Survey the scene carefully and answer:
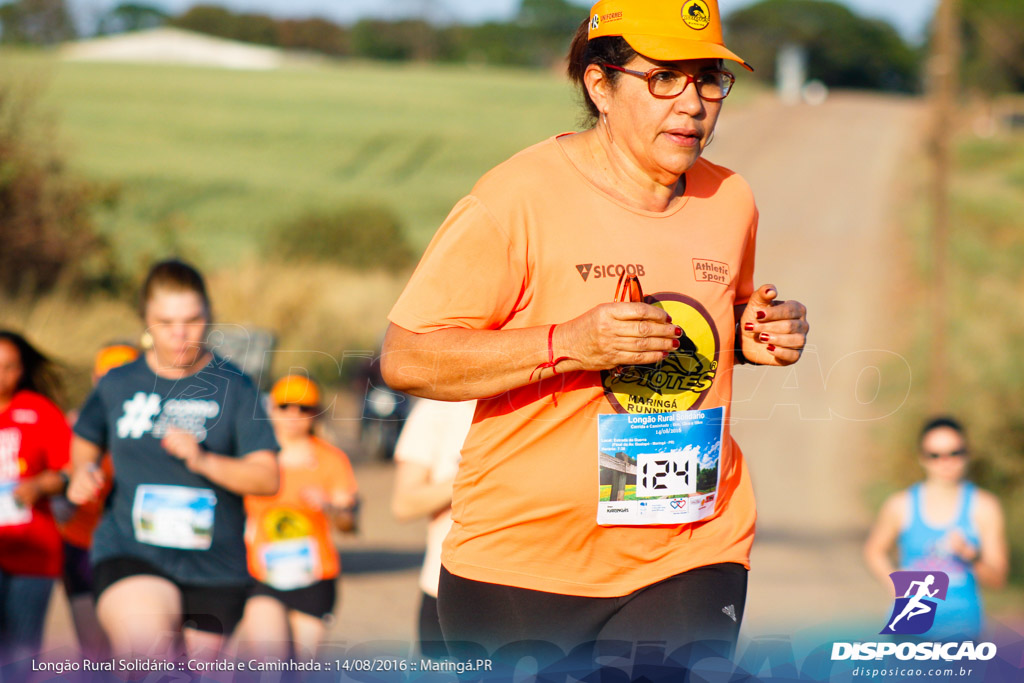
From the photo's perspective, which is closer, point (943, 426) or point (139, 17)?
point (943, 426)

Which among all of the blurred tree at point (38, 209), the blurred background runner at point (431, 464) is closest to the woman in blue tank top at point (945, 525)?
the blurred background runner at point (431, 464)

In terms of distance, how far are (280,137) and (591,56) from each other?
49833mm

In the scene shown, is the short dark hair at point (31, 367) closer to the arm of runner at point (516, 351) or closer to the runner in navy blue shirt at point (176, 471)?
the runner in navy blue shirt at point (176, 471)

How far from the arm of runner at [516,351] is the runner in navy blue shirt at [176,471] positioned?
184cm

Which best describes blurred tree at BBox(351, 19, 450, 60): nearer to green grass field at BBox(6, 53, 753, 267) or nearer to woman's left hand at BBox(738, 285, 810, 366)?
green grass field at BBox(6, 53, 753, 267)

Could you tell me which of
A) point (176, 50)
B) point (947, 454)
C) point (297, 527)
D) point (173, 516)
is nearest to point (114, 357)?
point (297, 527)

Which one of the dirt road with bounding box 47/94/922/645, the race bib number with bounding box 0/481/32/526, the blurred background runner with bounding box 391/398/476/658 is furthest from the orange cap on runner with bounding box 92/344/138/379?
the dirt road with bounding box 47/94/922/645

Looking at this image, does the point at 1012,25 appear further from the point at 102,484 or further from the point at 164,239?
the point at 102,484

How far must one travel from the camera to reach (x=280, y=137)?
50.8 meters

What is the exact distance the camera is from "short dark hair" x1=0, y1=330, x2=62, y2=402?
5.28 metres

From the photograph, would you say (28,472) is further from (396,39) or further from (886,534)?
(396,39)

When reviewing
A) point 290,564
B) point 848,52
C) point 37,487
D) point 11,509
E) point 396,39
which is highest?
point 396,39

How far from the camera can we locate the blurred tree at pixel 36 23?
2356 centimetres

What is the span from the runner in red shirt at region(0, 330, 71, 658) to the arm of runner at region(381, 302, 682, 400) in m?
3.04
